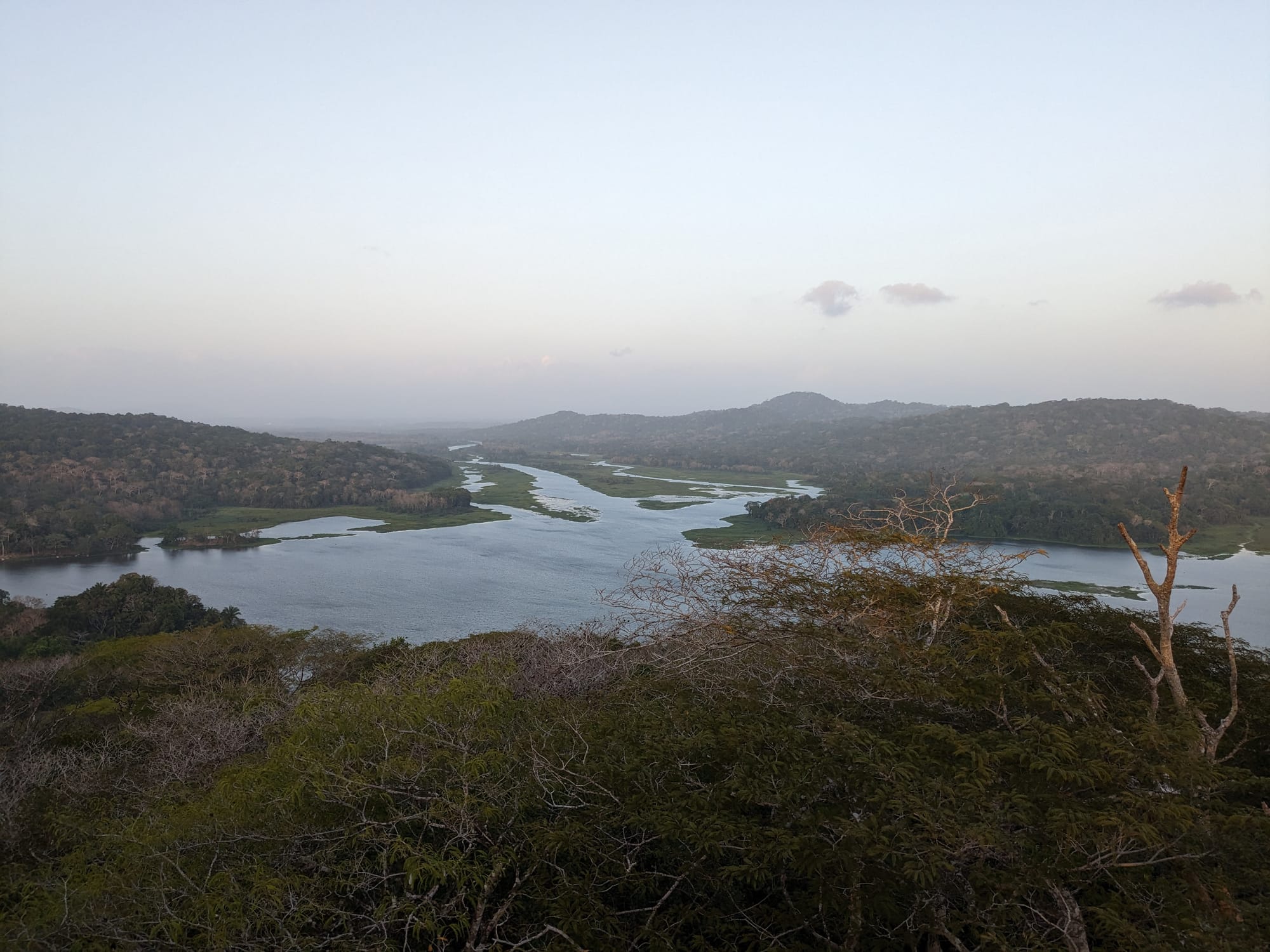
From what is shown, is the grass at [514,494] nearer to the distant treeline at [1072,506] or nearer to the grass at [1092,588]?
the distant treeline at [1072,506]

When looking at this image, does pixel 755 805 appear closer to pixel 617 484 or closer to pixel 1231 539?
pixel 1231 539

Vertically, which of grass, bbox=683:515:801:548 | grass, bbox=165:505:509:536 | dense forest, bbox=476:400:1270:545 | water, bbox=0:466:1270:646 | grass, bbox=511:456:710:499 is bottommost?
water, bbox=0:466:1270:646

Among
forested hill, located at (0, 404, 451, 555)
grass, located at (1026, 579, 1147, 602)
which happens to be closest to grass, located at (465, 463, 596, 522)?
forested hill, located at (0, 404, 451, 555)

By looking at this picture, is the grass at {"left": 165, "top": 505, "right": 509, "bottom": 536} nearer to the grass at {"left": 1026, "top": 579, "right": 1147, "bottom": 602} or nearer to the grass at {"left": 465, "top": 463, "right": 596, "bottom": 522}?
the grass at {"left": 465, "top": 463, "right": 596, "bottom": 522}

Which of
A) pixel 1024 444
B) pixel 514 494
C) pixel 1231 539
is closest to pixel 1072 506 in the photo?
pixel 1231 539

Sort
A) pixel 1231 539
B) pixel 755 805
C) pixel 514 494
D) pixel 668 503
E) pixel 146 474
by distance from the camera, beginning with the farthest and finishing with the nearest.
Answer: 1. pixel 514 494
2. pixel 146 474
3. pixel 668 503
4. pixel 1231 539
5. pixel 755 805

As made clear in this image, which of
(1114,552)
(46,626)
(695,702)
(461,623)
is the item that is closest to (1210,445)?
(1114,552)
